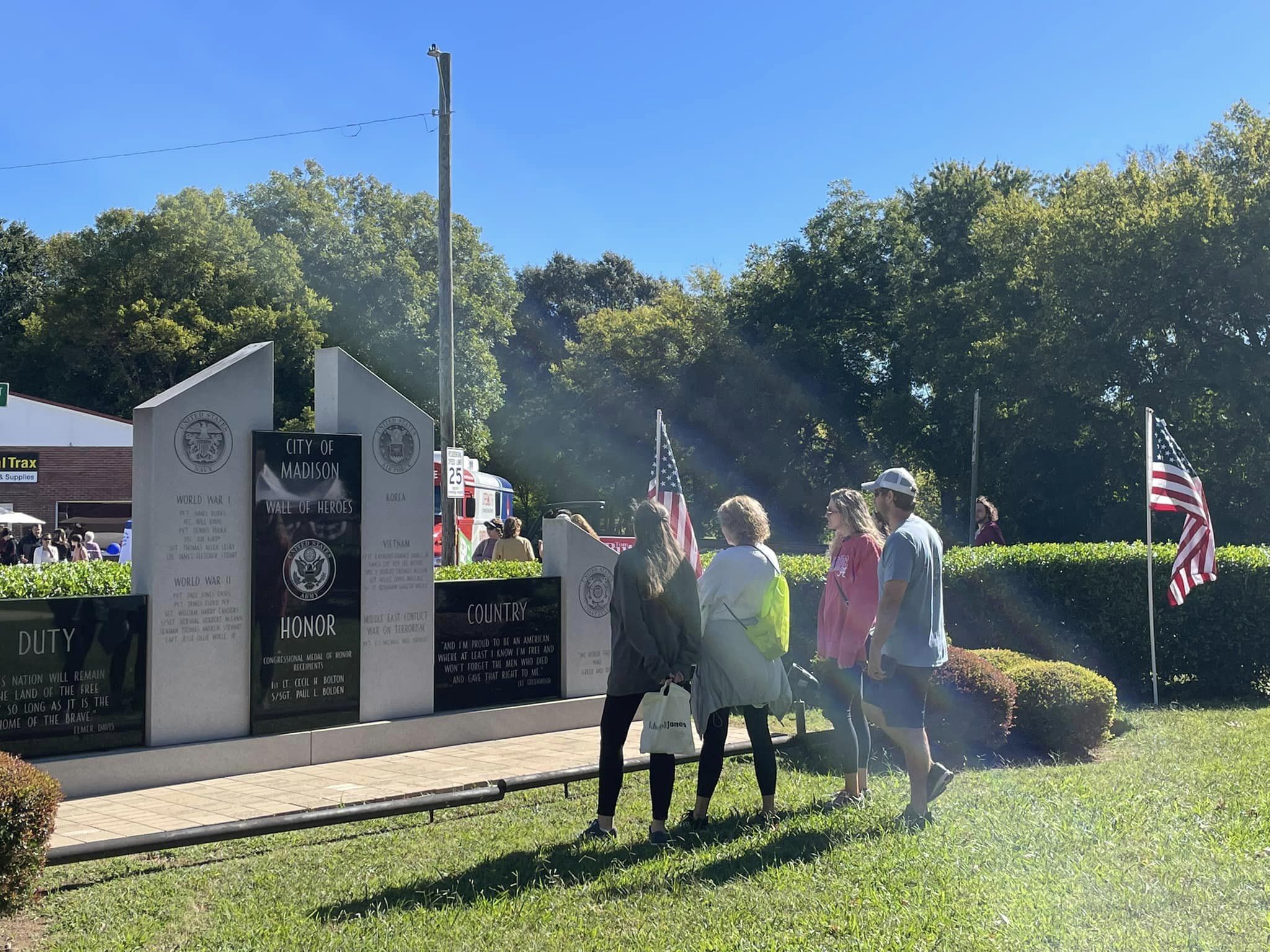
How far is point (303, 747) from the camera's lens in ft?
26.8

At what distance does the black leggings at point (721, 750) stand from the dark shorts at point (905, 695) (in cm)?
64

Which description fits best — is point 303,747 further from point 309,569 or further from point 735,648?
point 735,648

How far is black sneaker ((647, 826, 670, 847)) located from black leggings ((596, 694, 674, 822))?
0.06 m

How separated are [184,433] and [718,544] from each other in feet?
108

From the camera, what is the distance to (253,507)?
8.03 m

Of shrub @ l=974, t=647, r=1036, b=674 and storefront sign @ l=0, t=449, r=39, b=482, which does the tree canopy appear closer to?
storefront sign @ l=0, t=449, r=39, b=482

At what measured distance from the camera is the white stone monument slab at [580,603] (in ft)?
32.7

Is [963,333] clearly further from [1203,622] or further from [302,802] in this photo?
[302,802]

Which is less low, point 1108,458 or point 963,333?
point 963,333

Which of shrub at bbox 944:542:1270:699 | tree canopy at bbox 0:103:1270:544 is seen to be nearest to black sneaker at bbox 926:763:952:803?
shrub at bbox 944:542:1270:699

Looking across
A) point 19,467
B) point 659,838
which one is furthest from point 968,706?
point 19,467

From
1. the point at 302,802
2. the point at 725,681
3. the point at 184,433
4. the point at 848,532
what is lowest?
the point at 302,802

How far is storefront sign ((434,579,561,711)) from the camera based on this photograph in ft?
30.2

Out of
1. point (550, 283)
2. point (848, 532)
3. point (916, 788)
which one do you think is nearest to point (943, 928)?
point (916, 788)
